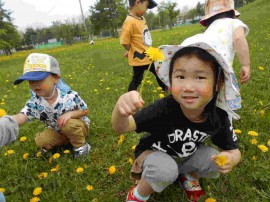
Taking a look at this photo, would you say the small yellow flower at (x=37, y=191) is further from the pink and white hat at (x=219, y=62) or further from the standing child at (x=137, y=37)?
the standing child at (x=137, y=37)

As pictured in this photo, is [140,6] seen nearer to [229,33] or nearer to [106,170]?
[229,33]

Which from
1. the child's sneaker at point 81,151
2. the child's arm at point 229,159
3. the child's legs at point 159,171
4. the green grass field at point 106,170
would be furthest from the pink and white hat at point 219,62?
the child's sneaker at point 81,151

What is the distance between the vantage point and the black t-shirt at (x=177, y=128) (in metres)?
1.62

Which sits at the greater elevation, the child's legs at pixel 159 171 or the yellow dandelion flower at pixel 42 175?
the child's legs at pixel 159 171

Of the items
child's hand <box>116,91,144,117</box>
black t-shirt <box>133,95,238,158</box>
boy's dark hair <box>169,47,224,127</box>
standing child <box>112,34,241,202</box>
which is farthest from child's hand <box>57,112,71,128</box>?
child's hand <box>116,91,144,117</box>

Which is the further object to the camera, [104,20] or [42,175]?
[104,20]

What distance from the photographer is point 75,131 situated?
2.39m

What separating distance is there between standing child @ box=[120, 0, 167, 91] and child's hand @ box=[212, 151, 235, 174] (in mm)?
2170

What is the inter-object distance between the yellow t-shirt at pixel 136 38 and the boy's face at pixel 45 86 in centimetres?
150

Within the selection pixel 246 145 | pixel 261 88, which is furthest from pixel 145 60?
pixel 246 145

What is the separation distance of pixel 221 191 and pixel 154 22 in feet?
217

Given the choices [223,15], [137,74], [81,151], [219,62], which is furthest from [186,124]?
[137,74]

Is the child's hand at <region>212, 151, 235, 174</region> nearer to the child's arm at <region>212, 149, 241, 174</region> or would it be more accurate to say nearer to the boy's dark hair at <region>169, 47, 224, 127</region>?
the child's arm at <region>212, 149, 241, 174</region>

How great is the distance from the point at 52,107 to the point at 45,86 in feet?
0.70
